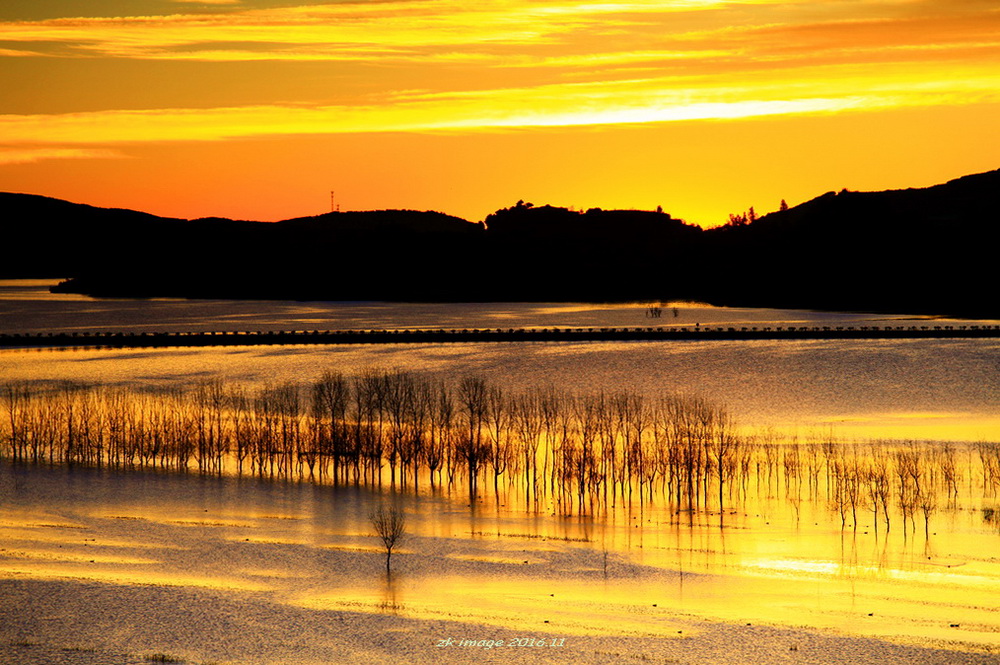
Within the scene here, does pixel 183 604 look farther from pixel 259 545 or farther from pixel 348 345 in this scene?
pixel 348 345

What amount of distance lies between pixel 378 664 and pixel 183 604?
23.8ft

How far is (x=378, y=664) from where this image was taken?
2717 cm

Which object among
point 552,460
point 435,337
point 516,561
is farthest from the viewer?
point 435,337

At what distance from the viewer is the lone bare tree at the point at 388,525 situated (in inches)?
1524

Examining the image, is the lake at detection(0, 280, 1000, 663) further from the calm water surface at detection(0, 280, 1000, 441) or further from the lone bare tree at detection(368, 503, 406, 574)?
the calm water surface at detection(0, 280, 1000, 441)

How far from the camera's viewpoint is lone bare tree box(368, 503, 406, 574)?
127 feet

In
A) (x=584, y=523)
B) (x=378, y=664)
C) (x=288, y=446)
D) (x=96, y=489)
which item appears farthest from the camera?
(x=288, y=446)

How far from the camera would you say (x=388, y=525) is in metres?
43.1

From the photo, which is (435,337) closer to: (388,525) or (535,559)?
(388,525)

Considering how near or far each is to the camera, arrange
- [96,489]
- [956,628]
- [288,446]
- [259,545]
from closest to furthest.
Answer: [956,628] < [259,545] < [96,489] < [288,446]

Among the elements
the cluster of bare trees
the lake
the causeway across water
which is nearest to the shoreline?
the lake

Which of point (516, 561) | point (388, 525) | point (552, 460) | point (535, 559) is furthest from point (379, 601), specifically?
point (552, 460)

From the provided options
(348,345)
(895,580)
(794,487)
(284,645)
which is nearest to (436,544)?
(284,645)

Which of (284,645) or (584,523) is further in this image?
(584,523)
